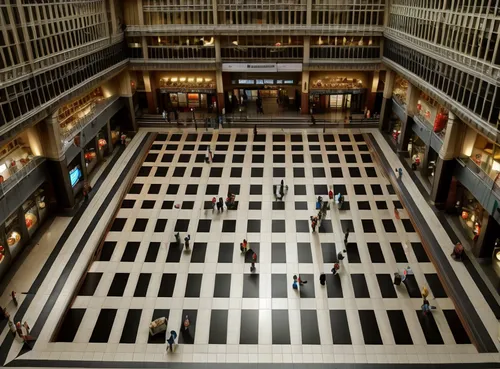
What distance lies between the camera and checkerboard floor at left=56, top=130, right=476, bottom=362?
54.7 ft

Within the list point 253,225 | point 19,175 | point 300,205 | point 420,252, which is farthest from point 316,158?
point 19,175

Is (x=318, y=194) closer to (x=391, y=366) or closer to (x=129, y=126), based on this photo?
(x=391, y=366)

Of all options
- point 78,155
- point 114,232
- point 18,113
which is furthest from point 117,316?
point 78,155

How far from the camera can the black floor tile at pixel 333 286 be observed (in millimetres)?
18609

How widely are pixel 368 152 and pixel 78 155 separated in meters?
21.2

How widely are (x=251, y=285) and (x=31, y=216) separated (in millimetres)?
12819

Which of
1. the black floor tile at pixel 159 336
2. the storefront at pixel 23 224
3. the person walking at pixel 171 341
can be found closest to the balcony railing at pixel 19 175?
the storefront at pixel 23 224

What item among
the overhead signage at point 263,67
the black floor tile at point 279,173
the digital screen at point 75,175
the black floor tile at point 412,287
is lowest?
the black floor tile at point 412,287

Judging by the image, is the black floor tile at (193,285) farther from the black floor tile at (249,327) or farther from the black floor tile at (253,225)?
the black floor tile at (253,225)

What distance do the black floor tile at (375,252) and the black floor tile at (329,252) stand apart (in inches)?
73.2

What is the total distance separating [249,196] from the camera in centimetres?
2609

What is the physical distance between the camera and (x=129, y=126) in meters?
35.4

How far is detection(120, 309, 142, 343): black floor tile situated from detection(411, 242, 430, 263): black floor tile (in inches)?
549

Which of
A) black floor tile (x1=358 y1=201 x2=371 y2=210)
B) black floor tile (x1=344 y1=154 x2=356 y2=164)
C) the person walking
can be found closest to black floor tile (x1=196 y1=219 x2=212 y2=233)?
the person walking
